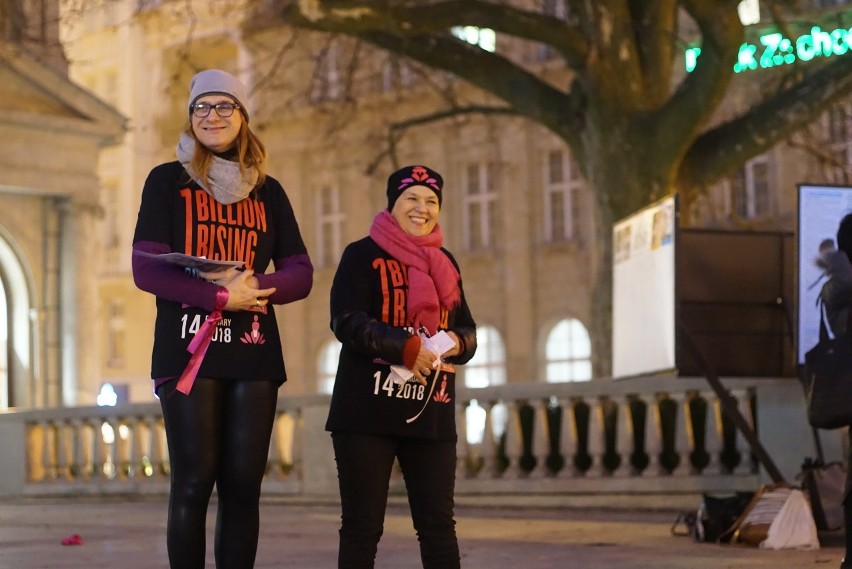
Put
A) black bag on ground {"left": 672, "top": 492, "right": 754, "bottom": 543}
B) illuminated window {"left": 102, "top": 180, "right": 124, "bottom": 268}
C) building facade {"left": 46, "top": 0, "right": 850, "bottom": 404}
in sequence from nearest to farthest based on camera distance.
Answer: black bag on ground {"left": 672, "top": 492, "right": 754, "bottom": 543}
building facade {"left": 46, "top": 0, "right": 850, "bottom": 404}
illuminated window {"left": 102, "top": 180, "right": 124, "bottom": 268}

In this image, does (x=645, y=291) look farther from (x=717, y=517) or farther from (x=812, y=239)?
(x=717, y=517)

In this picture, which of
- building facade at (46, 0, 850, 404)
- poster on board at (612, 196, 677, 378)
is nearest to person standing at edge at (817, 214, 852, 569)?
poster on board at (612, 196, 677, 378)

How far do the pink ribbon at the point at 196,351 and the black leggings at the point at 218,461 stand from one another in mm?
30

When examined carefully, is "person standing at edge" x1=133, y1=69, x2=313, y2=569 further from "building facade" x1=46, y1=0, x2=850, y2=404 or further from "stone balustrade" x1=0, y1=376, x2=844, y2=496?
"building facade" x1=46, y1=0, x2=850, y2=404

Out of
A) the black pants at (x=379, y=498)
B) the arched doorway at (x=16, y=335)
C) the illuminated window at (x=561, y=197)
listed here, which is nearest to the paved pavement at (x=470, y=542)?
the black pants at (x=379, y=498)

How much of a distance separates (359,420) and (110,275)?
179ft

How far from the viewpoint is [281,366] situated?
635 centimetres

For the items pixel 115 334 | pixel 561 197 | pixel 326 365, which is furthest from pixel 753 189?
pixel 115 334

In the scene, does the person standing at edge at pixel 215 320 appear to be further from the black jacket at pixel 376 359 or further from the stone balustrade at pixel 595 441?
the stone balustrade at pixel 595 441

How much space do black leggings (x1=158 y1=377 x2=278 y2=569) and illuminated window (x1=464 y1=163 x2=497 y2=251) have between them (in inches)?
1689

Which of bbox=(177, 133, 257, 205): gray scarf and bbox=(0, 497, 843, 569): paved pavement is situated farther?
bbox=(0, 497, 843, 569): paved pavement

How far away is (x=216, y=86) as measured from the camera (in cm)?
645

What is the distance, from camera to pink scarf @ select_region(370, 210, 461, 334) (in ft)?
21.5

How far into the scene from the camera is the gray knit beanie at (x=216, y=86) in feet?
21.1
